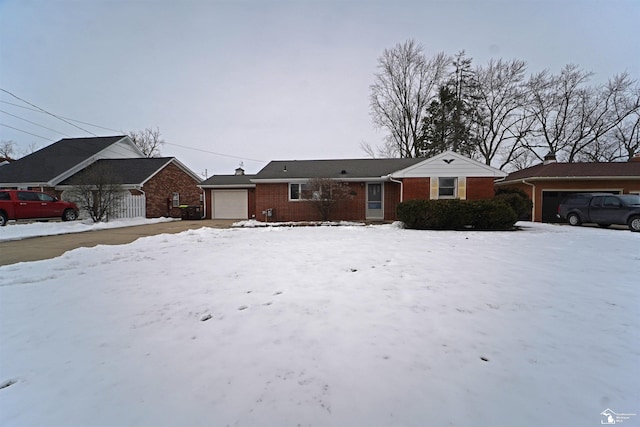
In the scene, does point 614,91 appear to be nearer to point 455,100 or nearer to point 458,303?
point 455,100

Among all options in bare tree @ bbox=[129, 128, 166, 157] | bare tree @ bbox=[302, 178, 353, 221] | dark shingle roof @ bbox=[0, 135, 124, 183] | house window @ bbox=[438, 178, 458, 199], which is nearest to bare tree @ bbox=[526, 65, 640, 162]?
house window @ bbox=[438, 178, 458, 199]

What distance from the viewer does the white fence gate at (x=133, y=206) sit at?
16.2 metres

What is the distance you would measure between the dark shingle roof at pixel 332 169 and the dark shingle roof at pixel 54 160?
13548mm

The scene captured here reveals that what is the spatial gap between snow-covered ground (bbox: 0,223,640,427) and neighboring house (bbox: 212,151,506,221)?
9.37 m

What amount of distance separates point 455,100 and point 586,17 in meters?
16.9

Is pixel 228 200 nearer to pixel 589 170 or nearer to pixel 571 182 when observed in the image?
pixel 571 182

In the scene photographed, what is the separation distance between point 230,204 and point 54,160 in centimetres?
1331

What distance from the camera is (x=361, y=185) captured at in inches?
608

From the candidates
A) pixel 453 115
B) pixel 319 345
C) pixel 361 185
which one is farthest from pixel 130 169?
pixel 453 115

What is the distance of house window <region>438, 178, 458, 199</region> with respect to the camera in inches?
546

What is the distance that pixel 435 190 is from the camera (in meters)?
13.8

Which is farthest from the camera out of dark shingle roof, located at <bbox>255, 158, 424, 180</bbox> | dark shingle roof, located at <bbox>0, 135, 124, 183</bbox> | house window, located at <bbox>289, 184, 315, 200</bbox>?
dark shingle roof, located at <bbox>0, 135, 124, 183</bbox>

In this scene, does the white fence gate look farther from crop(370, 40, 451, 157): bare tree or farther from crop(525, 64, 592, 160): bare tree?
crop(525, 64, 592, 160): bare tree

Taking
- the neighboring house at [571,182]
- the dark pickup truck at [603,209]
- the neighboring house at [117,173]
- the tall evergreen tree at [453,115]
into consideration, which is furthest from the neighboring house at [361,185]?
the tall evergreen tree at [453,115]
